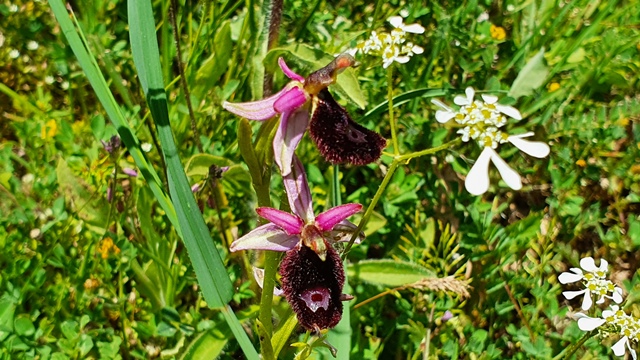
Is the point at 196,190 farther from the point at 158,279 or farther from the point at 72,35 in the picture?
the point at 72,35

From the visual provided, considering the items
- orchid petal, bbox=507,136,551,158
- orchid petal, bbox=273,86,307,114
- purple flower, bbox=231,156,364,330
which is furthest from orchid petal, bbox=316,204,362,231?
orchid petal, bbox=507,136,551,158

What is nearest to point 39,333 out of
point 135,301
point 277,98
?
point 135,301

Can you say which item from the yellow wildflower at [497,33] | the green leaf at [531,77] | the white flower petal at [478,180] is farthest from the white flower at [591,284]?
the yellow wildflower at [497,33]

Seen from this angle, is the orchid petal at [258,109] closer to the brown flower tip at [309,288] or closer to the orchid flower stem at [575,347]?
the brown flower tip at [309,288]

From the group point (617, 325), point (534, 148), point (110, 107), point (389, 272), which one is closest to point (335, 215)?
point (534, 148)

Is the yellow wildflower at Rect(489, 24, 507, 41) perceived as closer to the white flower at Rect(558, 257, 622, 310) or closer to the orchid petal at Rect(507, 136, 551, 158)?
the white flower at Rect(558, 257, 622, 310)

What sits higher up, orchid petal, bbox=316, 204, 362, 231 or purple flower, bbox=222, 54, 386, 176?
purple flower, bbox=222, 54, 386, 176
